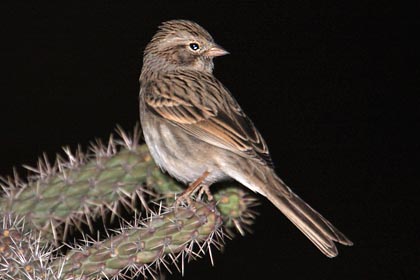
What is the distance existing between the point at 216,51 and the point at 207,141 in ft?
2.89

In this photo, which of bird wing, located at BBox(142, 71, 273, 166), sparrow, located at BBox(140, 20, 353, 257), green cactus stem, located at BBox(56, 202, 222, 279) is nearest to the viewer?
green cactus stem, located at BBox(56, 202, 222, 279)

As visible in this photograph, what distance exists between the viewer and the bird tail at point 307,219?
3.83 m

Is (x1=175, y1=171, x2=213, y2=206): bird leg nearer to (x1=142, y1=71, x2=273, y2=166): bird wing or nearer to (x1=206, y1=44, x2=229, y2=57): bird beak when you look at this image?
(x1=142, y1=71, x2=273, y2=166): bird wing

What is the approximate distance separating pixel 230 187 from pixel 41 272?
1.72 m

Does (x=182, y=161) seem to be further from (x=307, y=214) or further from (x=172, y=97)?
(x=307, y=214)

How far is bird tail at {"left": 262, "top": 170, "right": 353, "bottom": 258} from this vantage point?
3.83 meters

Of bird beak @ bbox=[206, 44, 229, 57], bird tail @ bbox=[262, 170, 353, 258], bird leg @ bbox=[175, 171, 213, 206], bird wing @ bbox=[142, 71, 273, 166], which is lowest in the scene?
bird tail @ bbox=[262, 170, 353, 258]

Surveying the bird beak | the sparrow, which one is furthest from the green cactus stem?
the bird beak

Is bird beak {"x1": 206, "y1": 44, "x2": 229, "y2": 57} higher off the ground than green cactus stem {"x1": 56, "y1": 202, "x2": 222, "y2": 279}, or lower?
higher

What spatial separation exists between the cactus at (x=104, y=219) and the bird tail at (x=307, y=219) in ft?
0.67

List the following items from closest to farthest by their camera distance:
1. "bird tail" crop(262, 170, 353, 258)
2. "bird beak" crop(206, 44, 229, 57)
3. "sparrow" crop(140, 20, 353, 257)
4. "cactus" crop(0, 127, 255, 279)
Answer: "cactus" crop(0, 127, 255, 279) < "bird tail" crop(262, 170, 353, 258) < "sparrow" crop(140, 20, 353, 257) < "bird beak" crop(206, 44, 229, 57)

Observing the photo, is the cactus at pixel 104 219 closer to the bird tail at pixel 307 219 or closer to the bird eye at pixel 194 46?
the bird tail at pixel 307 219

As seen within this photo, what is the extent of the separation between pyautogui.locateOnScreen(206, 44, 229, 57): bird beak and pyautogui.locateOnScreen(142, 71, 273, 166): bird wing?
18 centimetres

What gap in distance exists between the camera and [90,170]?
426 centimetres
